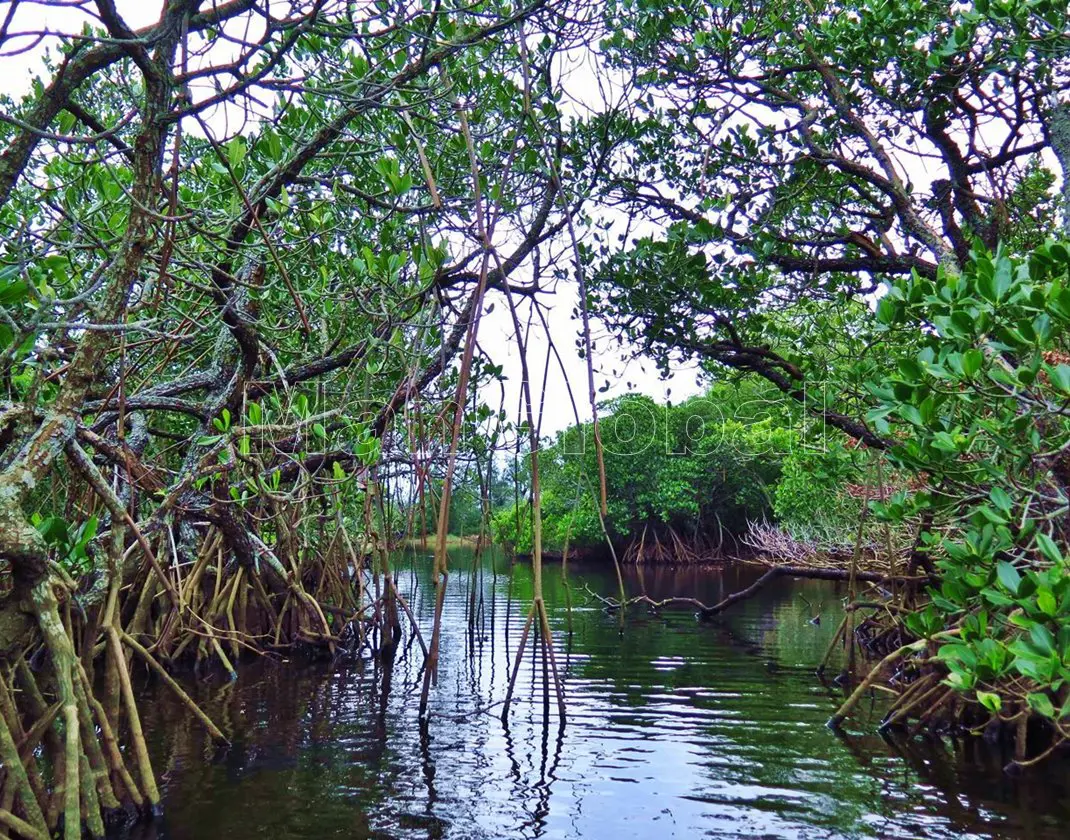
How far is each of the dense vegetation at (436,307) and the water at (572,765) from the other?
45cm

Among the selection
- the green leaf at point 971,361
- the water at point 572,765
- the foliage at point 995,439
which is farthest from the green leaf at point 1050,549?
the water at point 572,765

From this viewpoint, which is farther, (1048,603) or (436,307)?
(436,307)

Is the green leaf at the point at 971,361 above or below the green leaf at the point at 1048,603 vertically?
above

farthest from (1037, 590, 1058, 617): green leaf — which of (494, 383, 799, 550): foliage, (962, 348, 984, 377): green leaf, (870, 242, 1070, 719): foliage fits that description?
(494, 383, 799, 550): foliage

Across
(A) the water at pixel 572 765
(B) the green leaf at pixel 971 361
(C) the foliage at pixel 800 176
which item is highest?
(C) the foliage at pixel 800 176

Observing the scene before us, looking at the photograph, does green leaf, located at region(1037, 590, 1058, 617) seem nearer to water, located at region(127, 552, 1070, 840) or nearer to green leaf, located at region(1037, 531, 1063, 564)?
green leaf, located at region(1037, 531, 1063, 564)

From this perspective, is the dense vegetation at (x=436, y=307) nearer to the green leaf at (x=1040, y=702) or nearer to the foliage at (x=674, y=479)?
the green leaf at (x=1040, y=702)

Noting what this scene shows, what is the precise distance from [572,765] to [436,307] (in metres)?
3.05

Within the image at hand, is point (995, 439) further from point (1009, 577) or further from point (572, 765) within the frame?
point (572, 765)

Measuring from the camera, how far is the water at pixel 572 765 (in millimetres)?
4191

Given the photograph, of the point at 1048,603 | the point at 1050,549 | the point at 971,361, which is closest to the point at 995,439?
the point at 971,361

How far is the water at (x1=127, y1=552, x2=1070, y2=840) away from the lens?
4191mm

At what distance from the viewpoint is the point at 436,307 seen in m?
5.34

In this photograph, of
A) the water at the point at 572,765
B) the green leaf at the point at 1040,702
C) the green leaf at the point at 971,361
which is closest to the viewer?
the green leaf at the point at 971,361
